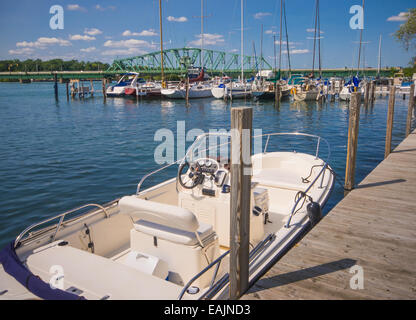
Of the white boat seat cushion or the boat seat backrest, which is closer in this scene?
the boat seat backrest

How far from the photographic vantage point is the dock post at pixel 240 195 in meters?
2.85

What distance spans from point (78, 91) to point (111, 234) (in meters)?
47.1

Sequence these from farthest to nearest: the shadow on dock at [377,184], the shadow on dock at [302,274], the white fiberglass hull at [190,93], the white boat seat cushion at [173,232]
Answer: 1. the white fiberglass hull at [190,93]
2. the shadow on dock at [377,184]
3. the white boat seat cushion at [173,232]
4. the shadow on dock at [302,274]

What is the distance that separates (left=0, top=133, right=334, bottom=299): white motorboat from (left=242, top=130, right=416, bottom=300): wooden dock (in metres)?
0.25

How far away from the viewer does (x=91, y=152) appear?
1480 cm

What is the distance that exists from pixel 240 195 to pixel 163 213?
938 mm

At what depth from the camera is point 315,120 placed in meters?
26.1

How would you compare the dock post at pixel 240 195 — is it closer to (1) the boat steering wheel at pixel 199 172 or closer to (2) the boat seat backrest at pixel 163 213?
(2) the boat seat backrest at pixel 163 213

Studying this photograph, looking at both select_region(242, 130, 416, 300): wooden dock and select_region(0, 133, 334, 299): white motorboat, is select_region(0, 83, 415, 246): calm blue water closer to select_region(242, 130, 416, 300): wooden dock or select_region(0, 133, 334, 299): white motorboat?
select_region(242, 130, 416, 300): wooden dock

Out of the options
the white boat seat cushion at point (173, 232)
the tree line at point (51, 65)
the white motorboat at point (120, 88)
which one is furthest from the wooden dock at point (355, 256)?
the tree line at point (51, 65)

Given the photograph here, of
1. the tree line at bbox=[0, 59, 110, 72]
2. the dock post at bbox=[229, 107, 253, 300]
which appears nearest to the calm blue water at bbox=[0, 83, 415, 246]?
the dock post at bbox=[229, 107, 253, 300]

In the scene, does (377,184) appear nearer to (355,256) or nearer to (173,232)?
(355,256)

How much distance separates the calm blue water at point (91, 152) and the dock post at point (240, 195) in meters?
5.79

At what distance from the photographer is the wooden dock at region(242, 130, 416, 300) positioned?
338 cm
